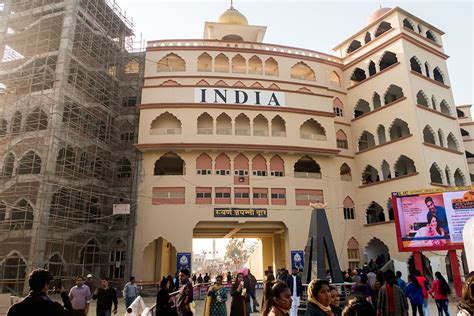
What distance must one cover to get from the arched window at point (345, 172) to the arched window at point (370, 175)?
1010mm

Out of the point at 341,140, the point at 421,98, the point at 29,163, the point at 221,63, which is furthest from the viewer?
the point at 221,63

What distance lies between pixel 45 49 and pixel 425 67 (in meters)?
25.4

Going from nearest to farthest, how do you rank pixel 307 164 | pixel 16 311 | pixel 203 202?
pixel 16 311
pixel 203 202
pixel 307 164

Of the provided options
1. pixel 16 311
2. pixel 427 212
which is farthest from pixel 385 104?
pixel 16 311

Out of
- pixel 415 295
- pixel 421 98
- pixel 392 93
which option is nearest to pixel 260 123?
pixel 392 93

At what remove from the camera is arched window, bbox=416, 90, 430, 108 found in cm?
2392

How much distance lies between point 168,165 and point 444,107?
20249mm

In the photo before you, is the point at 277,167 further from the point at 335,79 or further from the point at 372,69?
the point at 372,69

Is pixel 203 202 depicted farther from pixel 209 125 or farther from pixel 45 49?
pixel 45 49

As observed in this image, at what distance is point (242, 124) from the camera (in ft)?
80.5

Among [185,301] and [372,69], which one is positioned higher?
[372,69]

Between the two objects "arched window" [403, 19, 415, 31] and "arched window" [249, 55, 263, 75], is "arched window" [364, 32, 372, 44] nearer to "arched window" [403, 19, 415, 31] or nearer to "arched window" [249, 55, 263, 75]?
"arched window" [403, 19, 415, 31]

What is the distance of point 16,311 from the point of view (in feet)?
11.3

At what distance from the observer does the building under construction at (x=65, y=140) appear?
58.1 feet
